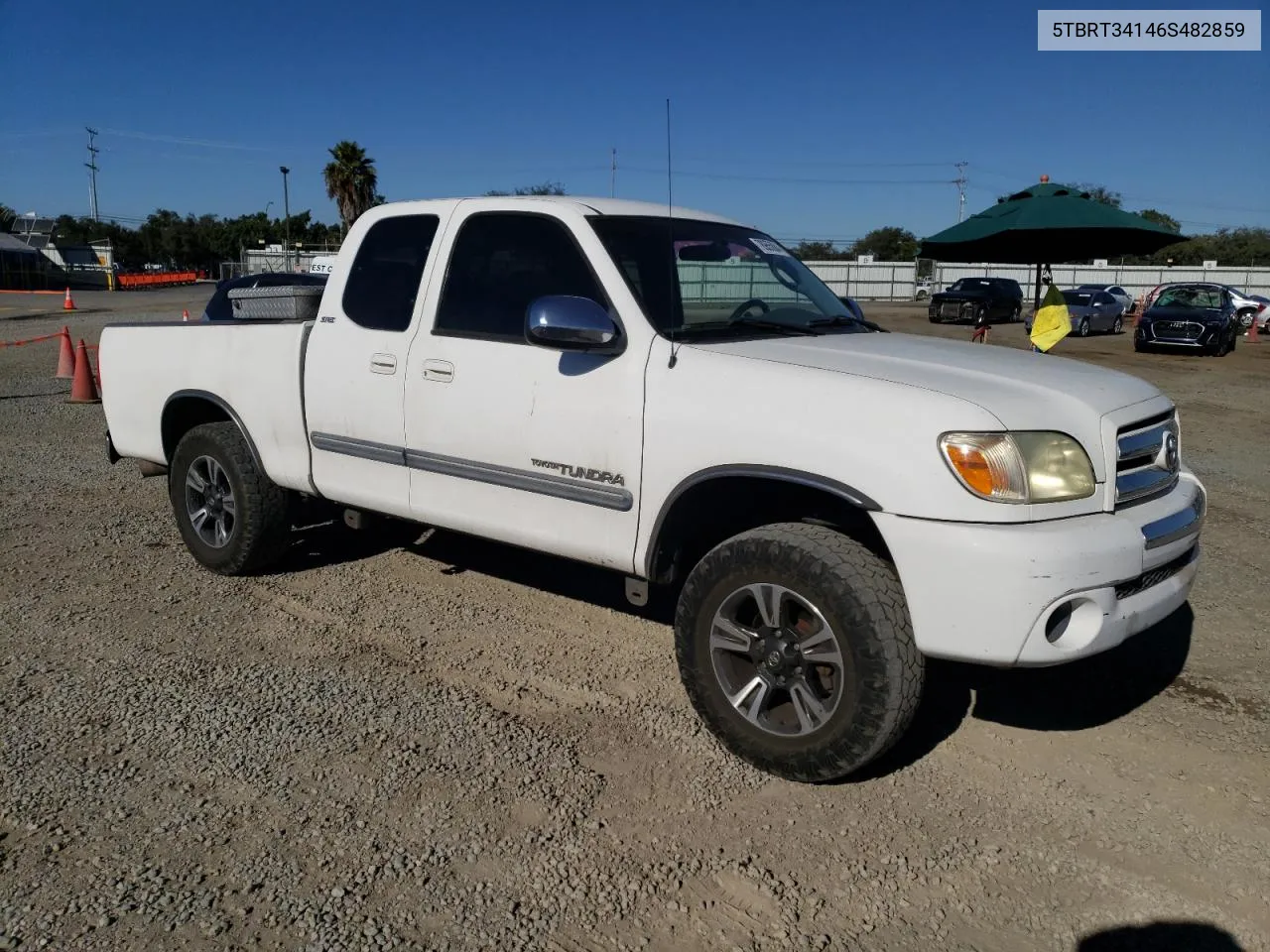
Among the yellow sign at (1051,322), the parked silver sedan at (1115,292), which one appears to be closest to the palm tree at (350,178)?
the parked silver sedan at (1115,292)

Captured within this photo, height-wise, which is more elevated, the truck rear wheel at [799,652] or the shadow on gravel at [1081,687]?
the truck rear wheel at [799,652]

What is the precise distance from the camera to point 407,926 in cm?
266

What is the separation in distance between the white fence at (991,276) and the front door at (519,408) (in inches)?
1898

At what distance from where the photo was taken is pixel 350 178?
5484 centimetres

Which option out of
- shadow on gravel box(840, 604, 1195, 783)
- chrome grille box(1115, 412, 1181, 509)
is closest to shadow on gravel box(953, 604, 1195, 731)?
shadow on gravel box(840, 604, 1195, 783)

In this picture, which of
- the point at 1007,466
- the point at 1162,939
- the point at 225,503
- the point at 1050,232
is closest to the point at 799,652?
the point at 1007,466

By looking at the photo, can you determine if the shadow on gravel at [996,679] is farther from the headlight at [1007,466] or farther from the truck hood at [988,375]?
the truck hood at [988,375]

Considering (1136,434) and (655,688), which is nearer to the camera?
(1136,434)

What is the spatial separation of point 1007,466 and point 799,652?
900 mm

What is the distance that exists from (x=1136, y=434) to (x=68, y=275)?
66.3 meters

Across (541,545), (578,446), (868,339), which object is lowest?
(541,545)

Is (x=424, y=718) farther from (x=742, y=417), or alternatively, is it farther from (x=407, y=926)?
(x=742, y=417)

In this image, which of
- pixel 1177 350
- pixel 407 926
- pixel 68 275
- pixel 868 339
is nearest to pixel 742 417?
pixel 868 339

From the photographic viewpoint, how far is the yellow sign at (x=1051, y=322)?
443 inches
